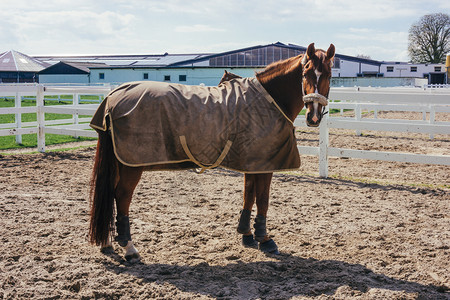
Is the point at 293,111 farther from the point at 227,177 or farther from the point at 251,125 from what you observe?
the point at 227,177

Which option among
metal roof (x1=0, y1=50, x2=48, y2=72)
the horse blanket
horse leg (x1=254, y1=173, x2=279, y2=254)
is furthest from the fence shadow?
metal roof (x1=0, y1=50, x2=48, y2=72)

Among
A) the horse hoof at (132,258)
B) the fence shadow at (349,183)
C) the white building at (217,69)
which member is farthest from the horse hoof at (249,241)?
the white building at (217,69)

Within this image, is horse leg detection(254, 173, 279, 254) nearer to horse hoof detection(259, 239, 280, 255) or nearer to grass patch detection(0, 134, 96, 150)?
horse hoof detection(259, 239, 280, 255)

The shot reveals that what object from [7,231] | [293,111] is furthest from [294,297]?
[7,231]

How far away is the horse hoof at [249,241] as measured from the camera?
4.02m

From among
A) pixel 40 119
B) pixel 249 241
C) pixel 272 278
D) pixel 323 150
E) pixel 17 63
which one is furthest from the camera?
pixel 17 63

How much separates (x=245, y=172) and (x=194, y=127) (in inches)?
21.6

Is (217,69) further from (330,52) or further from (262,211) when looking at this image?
(330,52)

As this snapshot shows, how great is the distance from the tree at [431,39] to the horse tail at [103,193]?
172ft

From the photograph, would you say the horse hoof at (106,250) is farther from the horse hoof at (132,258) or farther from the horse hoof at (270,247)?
the horse hoof at (270,247)

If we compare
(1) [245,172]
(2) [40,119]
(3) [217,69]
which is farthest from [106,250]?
(3) [217,69]

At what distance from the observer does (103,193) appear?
3.65m

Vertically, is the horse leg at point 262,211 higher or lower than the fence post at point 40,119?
lower

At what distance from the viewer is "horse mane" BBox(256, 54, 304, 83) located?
3777mm
